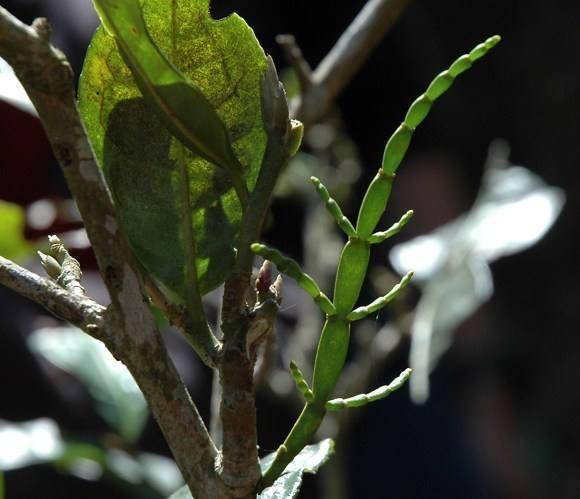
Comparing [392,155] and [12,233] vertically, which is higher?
[392,155]

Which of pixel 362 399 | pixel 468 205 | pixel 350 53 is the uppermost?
pixel 362 399

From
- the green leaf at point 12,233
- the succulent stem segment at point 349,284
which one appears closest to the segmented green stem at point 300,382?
the succulent stem segment at point 349,284

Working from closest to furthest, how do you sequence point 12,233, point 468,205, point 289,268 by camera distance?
point 289,268, point 12,233, point 468,205

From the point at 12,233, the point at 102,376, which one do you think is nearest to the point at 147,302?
the point at 12,233

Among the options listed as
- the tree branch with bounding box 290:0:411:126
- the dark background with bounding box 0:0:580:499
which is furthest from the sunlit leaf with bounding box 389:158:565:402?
the dark background with bounding box 0:0:580:499

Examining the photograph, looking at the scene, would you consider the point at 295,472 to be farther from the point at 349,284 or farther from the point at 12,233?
the point at 12,233

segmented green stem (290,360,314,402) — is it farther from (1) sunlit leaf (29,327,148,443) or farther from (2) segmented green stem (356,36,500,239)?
(1) sunlit leaf (29,327,148,443)
